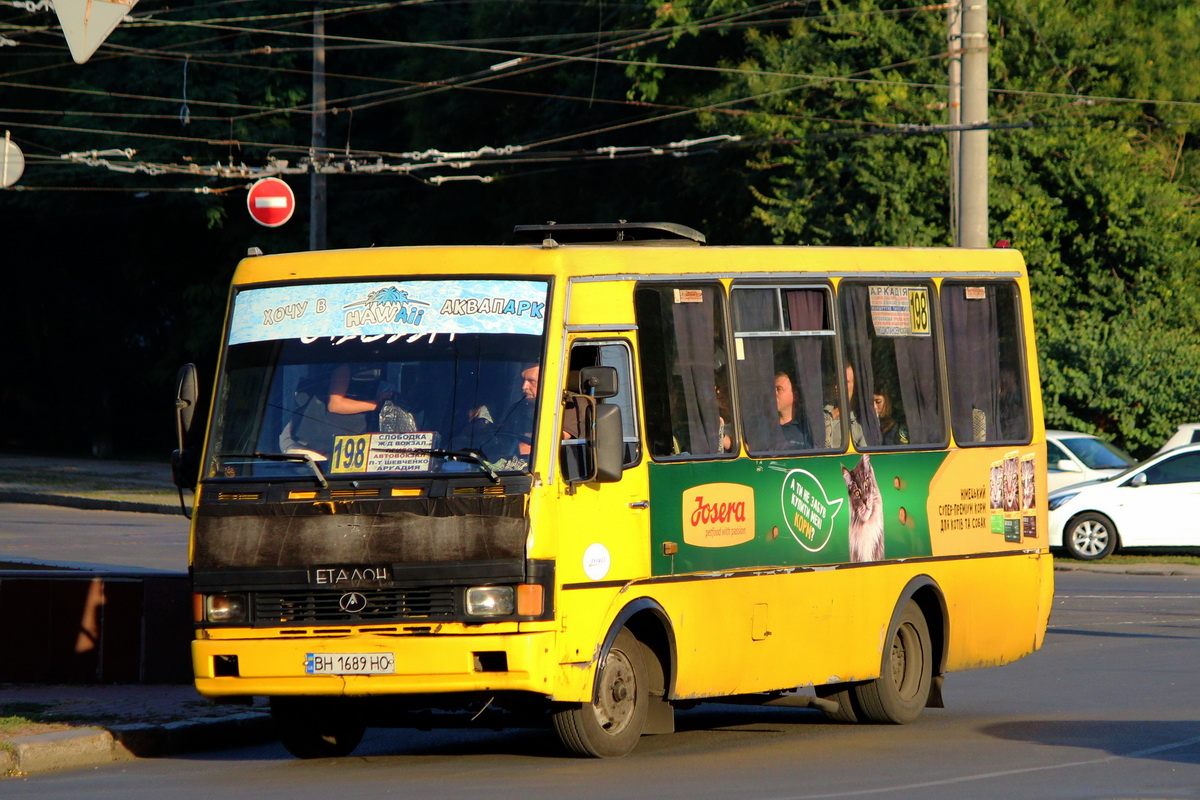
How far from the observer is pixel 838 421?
39.0 feet

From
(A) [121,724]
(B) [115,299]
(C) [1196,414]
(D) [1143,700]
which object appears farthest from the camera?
(B) [115,299]

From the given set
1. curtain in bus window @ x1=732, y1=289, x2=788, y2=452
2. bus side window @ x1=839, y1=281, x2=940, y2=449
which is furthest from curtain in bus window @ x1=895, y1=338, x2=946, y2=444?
curtain in bus window @ x1=732, y1=289, x2=788, y2=452

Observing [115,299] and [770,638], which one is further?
[115,299]

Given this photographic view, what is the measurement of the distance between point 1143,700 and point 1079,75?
2488 cm

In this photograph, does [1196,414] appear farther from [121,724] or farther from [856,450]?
[121,724]

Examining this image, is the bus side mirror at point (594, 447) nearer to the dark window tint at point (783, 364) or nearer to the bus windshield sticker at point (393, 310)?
the bus windshield sticker at point (393, 310)

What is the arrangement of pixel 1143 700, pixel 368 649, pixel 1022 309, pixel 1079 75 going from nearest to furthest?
pixel 368 649
pixel 1143 700
pixel 1022 309
pixel 1079 75

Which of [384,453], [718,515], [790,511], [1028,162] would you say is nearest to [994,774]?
[718,515]

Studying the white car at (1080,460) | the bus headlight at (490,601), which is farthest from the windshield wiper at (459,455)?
the white car at (1080,460)

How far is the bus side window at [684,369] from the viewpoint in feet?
34.8

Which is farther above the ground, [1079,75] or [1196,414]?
[1079,75]

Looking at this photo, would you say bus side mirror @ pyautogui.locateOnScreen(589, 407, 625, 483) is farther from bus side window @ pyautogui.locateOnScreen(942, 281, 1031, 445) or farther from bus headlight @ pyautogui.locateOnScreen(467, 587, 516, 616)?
bus side window @ pyautogui.locateOnScreen(942, 281, 1031, 445)

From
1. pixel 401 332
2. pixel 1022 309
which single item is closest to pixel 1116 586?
pixel 1022 309

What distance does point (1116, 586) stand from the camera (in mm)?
22516
